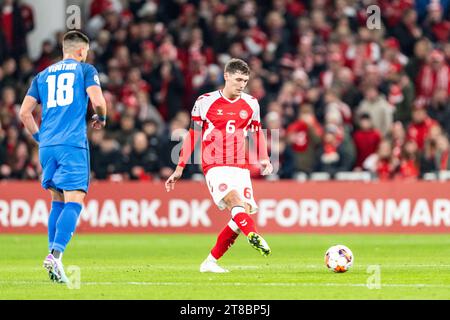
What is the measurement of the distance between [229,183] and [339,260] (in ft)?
4.66

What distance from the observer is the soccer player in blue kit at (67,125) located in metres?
12.1

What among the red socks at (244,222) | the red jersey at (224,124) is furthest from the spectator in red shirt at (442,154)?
the red socks at (244,222)

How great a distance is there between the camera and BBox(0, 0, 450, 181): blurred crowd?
22.9 m

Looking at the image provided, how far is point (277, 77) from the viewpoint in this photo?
24875 mm

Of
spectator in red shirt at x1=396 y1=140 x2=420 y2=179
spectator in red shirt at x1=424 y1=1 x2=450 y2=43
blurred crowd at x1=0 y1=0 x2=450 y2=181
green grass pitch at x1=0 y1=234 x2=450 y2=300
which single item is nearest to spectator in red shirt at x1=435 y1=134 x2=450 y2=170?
blurred crowd at x1=0 y1=0 x2=450 y2=181

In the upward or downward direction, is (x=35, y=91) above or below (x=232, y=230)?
above

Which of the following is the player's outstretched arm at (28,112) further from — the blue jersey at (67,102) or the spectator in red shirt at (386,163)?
the spectator in red shirt at (386,163)

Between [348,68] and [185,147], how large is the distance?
1206 centimetres

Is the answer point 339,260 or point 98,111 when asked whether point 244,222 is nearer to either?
point 339,260

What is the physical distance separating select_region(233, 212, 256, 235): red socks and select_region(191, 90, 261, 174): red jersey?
0.64 metres

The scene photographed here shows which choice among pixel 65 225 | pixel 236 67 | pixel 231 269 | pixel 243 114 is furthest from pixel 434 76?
pixel 65 225

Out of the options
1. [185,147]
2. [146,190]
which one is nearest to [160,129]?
[146,190]

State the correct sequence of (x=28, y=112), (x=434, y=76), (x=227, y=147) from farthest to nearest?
(x=434, y=76)
(x=227, y=147)
(x=28, y=112)

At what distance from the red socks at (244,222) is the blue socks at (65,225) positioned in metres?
1.73
